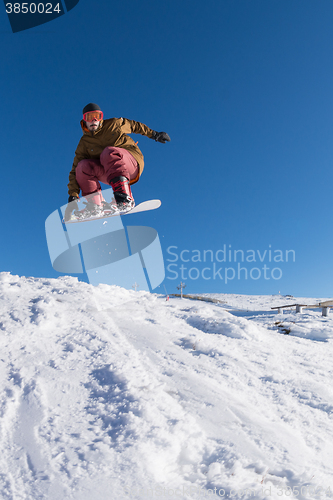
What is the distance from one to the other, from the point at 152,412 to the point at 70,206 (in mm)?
3689

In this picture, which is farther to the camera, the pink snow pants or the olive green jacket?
the olive green jacket

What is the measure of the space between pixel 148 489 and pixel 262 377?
1.44m

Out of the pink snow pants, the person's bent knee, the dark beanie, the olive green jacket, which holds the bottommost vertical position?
the pink snow pants

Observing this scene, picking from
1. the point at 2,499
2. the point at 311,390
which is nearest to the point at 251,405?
the point at 311,390

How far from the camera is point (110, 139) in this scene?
13.2ft

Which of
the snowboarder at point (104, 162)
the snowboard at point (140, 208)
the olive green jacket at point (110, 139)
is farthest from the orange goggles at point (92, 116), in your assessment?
the snowboard at point (140, 208)

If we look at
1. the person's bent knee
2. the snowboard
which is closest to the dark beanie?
the person's bent knee

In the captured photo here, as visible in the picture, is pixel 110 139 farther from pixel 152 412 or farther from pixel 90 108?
pixel 152 412

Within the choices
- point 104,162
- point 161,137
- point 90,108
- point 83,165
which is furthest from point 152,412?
point 161,137

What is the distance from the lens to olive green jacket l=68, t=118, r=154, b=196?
4.02 meters

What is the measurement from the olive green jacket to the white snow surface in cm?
239

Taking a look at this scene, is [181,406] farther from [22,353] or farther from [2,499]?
[22,353]

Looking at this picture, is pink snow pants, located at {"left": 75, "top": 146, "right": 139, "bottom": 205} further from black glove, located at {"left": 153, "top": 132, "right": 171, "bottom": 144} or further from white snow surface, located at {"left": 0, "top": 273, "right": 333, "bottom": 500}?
white snow surface, located at {"left": 0, "top": 273, "right": 333, "bottom": 500}

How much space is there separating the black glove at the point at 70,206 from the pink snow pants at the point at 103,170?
0.23 meters
